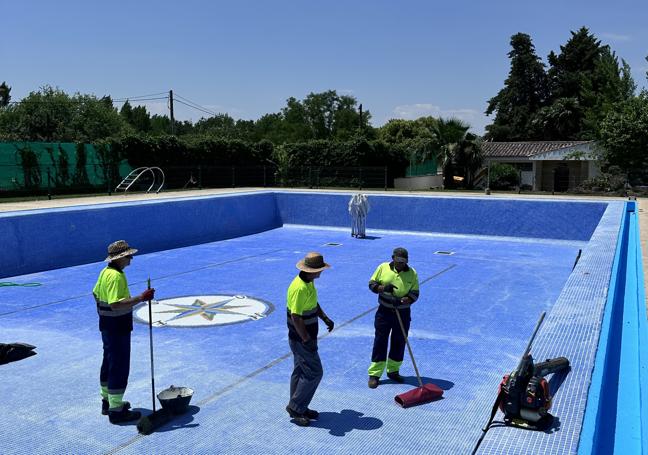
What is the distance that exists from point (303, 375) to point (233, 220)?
18594 mm

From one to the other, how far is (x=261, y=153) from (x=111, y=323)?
1426 inches

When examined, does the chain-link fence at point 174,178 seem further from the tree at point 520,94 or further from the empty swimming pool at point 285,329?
the tree at point 520,94

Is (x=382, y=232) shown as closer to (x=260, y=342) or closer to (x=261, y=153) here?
(x=260, y=342)

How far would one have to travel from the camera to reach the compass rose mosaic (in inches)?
429

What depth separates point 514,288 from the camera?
14023 mm

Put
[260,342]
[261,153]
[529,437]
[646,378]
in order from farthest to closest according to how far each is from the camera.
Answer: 1. [261,153]
2. [260,342]
3. [646,378]
4. [529,437]

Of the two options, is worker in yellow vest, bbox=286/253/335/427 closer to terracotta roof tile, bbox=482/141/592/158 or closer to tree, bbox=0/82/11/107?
terracotta roof tile, bbox=482/141/592/158

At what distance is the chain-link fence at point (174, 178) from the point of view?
30984 mm

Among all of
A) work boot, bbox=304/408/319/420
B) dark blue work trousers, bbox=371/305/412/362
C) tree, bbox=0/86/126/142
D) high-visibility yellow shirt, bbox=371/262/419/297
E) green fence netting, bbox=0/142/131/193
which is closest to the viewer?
work boot, bbox=304/408/319/420

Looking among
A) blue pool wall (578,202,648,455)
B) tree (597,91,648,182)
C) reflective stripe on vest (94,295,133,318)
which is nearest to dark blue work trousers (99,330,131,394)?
reflective stripe on vest (94,295,133,318)

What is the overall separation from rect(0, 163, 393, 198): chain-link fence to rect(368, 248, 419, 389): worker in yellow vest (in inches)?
1000

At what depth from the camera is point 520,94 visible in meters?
76.5

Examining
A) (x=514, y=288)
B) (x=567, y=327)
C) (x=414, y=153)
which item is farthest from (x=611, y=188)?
(x=567, y=327)

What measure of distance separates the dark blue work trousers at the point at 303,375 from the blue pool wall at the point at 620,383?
262 centimetres
